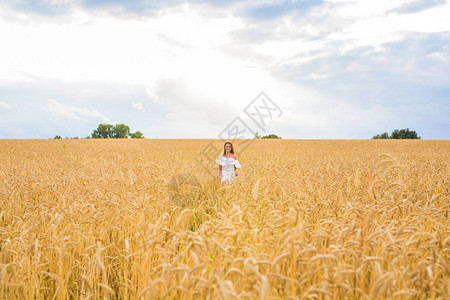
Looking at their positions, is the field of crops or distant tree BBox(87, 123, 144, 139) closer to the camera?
the field of crops

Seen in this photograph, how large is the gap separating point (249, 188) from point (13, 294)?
156 inches

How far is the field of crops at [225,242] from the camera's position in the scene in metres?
2.08

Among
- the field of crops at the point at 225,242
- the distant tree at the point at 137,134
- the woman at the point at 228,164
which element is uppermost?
the distant tree at the point at 137,134

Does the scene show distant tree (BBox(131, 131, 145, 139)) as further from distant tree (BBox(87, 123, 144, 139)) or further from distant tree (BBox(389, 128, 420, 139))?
distant tree (BBox(389, 128, 420, 139))

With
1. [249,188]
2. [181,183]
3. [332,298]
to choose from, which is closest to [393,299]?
[332,298]

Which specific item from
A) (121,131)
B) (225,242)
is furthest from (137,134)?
(225,242)

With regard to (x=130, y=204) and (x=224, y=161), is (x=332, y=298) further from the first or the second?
(x=224, y=161)

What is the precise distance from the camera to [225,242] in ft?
8.63

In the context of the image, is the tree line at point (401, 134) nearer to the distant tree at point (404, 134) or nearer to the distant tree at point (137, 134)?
the distant tree at point (404, 134)

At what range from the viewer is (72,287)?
3.26 m

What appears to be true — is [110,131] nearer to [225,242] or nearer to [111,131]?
[111,131]

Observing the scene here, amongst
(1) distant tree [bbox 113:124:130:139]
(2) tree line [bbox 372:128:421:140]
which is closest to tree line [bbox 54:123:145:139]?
(1) distant tree [bbox 113:124:130:139]

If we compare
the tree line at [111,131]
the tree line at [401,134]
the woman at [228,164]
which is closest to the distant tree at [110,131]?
the tree line at [111,131]

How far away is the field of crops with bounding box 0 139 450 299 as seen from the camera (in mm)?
2084
